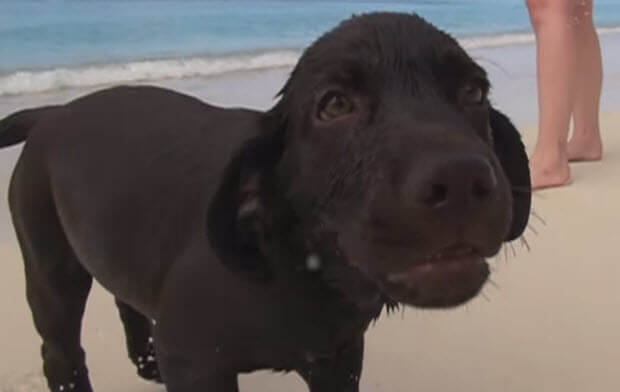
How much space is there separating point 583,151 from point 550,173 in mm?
516

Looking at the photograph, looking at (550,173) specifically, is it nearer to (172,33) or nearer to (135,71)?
(135,71)

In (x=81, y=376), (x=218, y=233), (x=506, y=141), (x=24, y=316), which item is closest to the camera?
(x=218, y=233)

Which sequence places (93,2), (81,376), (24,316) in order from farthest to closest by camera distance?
1. (93,2)
2. (24,316)
3. (81,376)

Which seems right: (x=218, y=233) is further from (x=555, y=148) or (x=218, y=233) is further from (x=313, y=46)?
(x=555, y=148)

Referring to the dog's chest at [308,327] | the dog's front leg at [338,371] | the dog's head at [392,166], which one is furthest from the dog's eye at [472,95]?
the dog's front leg at [338,371]

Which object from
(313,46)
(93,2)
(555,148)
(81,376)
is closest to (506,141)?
(313,46)

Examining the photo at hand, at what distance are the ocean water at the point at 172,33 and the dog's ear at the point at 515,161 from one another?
147 inches

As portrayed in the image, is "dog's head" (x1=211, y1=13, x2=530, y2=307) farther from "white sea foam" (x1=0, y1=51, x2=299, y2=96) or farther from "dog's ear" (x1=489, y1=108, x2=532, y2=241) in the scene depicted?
"white sea foam" (x1=0, y1=51, x2=299, y2=96)

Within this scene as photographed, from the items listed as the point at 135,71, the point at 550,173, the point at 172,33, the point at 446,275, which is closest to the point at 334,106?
the point at 446,275

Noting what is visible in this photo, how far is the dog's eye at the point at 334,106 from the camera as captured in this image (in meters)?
1.86

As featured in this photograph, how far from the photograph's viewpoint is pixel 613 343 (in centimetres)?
296

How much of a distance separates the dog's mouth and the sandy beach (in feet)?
2.99

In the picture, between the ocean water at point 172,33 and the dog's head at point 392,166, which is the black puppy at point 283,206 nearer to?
the dog's head at point 392,166

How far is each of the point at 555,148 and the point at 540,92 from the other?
0.23 metres
